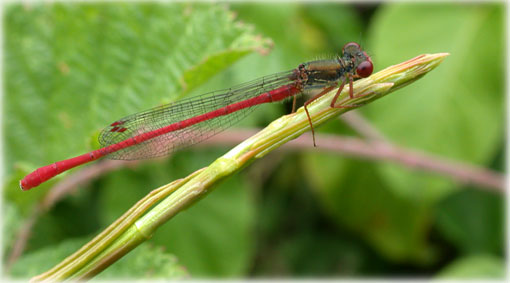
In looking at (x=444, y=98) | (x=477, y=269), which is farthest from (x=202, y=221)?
(x=444, y=98)

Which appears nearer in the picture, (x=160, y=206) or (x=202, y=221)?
(x=160, y=206)

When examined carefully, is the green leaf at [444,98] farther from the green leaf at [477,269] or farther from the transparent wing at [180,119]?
the transparent wing at [180,119]

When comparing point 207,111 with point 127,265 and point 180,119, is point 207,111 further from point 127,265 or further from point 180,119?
point 127,265

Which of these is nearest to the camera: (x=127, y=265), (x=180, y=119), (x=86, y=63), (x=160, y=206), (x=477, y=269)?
(x=160, y=206)

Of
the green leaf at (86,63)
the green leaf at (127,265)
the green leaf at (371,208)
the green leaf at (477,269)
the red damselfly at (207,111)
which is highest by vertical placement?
the green leaf at (86,63)

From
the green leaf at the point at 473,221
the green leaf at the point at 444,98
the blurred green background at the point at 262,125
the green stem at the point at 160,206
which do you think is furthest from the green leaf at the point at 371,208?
the green stem at the point at 160,206

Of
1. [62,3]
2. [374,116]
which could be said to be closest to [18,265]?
[62,3]

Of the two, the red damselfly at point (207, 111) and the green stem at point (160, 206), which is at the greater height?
the red damselfly at point (207, 111)
